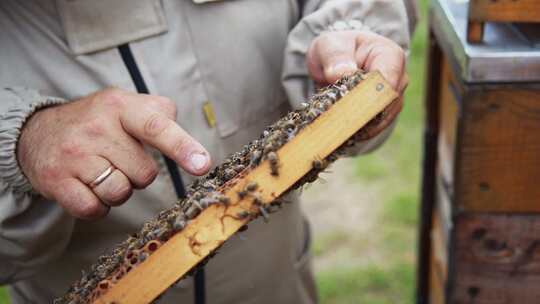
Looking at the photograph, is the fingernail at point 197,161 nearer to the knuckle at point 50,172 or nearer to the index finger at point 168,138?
the index finger at point 168,138

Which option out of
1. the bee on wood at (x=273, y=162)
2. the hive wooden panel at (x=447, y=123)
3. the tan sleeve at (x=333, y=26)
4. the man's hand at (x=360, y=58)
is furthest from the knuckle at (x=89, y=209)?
the hive wooden panel at (x=447, y=123)

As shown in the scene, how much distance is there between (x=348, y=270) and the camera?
10.9 feet

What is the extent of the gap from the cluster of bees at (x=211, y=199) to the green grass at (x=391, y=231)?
2.32m

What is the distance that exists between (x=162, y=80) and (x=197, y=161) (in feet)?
1.61

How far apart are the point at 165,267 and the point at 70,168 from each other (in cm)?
30

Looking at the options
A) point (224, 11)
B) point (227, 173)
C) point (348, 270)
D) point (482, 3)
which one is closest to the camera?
point (227, 173)

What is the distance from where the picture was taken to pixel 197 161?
1012 millimetres

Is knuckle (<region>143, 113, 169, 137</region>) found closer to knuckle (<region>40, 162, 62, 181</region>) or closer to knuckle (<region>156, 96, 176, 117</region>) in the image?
knuckle (<region>156, 96, 176, 117</region>)

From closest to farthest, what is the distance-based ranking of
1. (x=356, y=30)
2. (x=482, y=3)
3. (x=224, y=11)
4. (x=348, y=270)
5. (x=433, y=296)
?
(x=482, y=3) → (x=356, y=30) → (x=224, y=11) → (x=433, y=296) → (x=348, y=270)

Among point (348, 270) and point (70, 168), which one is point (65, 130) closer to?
point (70, 168)

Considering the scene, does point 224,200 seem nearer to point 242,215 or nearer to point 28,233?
point 242,215

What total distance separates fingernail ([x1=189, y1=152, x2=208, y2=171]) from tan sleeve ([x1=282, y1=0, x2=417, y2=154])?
544mm

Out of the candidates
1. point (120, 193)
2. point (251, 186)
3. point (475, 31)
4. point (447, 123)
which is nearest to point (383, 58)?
point (475, 31)

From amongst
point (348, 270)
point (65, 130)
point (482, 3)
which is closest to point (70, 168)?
point (65, 130)
